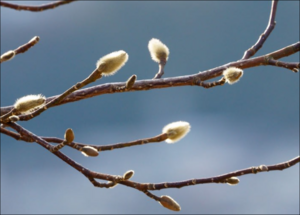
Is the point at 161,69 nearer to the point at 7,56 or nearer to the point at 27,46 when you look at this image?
the point at 27,46

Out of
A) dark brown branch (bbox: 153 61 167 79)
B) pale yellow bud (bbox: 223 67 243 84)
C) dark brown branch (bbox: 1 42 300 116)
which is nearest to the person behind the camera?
pale yellow bud (bbox: 223 67 243 84)

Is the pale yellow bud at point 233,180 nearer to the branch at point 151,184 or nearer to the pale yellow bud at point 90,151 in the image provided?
the branch at point 151,184

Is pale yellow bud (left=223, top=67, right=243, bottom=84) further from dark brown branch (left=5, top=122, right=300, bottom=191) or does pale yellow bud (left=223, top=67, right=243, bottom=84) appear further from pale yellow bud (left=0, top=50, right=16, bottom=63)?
pale yellow bud (left=0, top=50, right=16, bottom=63)

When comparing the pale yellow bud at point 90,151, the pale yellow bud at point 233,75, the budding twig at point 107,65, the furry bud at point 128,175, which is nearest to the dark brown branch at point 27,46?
the budding twig at point 107,65

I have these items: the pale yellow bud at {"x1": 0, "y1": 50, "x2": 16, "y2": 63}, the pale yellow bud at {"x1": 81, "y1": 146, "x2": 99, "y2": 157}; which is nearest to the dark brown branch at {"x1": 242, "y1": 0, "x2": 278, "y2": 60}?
the pale yellow bud at {"x1": 81, "y1": 146, "x2": 99, "y2": 157}

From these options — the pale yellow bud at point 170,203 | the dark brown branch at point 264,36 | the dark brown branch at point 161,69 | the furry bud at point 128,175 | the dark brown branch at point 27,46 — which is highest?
the dark brown branch at point 264,36

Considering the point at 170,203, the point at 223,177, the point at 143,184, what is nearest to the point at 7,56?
the point at 143,184

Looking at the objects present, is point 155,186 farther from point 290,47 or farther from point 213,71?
point 290,47
